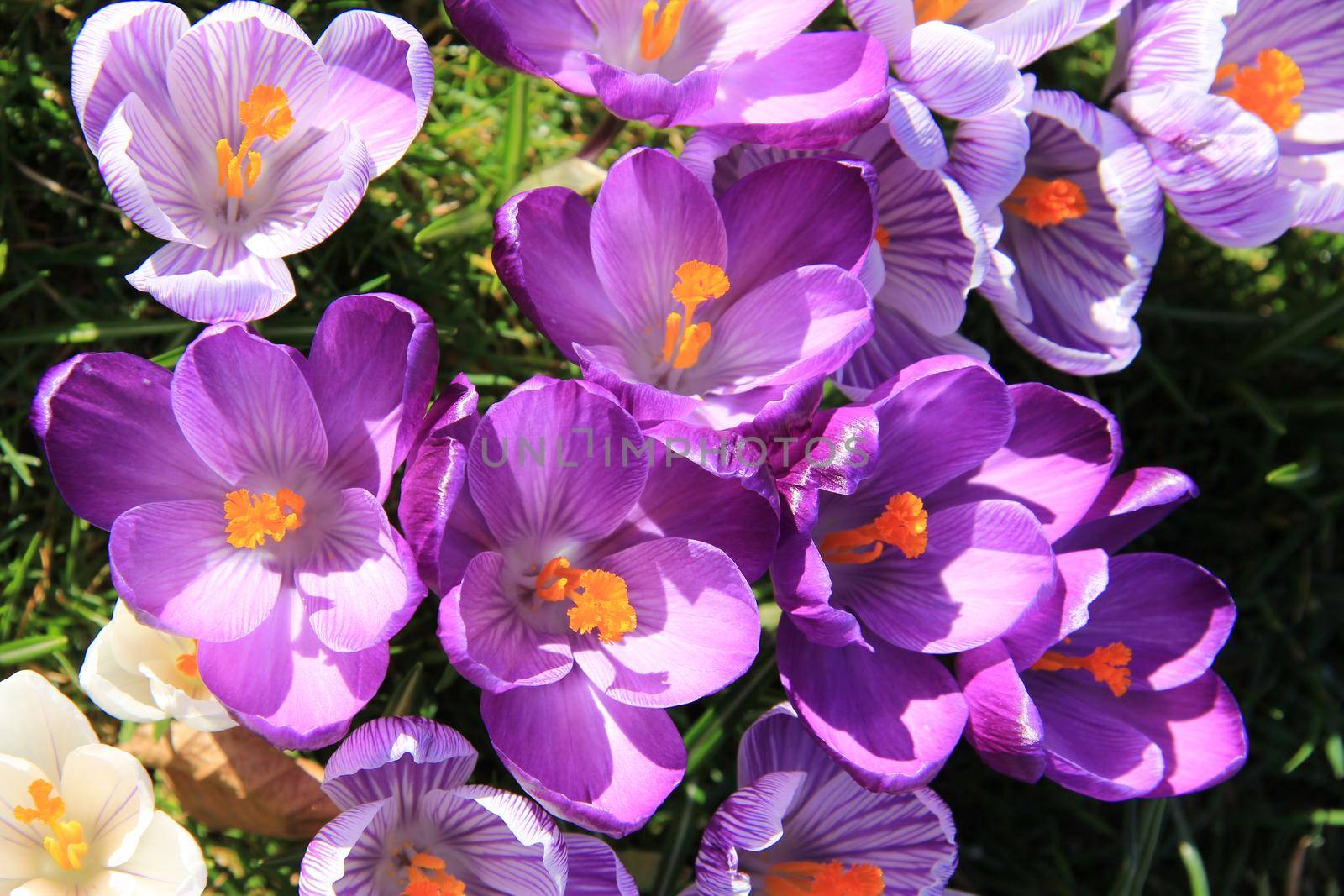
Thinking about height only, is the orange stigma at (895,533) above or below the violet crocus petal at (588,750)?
above

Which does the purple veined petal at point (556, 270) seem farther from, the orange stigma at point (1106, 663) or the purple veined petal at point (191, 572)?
the orange stigma at point (1106, 663)

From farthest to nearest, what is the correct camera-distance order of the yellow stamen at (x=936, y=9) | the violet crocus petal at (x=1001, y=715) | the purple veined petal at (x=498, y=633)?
the yellow stamen at (x=936, y=9) → the violet crocus petal at (x=1001, y=715) → the purple veined petal at (x=498, y=633)

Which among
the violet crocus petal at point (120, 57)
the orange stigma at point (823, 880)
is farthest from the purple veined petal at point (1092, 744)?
the violet crocus petal at point (120, 57)

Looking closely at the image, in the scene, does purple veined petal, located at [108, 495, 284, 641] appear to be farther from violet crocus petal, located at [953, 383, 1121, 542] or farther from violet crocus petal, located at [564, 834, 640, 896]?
violet crocus petal, located at [953, 383, 1121, 542]

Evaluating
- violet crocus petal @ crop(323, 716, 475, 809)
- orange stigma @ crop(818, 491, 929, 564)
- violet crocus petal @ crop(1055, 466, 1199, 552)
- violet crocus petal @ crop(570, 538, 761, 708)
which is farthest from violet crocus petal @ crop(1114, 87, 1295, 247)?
violet crocus petal @ crop(323, 716, 475, 809)

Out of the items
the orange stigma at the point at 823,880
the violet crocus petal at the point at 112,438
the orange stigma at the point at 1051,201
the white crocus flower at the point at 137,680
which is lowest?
the orange stigma at the point at 823,880

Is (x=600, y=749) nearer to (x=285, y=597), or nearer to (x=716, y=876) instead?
(x=716, y=876)

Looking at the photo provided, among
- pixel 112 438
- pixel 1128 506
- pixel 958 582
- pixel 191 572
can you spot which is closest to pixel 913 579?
pixel 958 582
